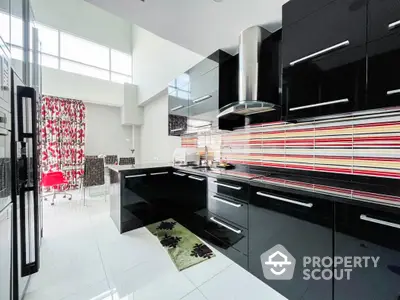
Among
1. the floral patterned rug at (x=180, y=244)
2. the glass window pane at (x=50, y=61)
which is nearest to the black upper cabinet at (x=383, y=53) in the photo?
the floral patterned rug at (x=180, y=244)

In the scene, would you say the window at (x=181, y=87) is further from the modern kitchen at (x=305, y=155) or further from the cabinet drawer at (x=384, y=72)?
the cabinet drawer at (x=384, y=72)

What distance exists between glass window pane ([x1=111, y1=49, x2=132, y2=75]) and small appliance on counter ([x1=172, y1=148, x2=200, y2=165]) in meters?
4.26

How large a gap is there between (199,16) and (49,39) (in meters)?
5.04

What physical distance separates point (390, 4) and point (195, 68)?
193 centimetres

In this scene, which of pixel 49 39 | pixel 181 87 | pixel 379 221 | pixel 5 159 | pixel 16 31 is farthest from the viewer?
pixel 49 39

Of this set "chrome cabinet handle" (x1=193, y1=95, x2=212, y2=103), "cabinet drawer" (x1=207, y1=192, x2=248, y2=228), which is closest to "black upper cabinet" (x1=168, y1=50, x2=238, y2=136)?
"chrome cabinet handle" (x1=193, y1=95, x2=212, y2=103)

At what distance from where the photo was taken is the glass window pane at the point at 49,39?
4594 mm

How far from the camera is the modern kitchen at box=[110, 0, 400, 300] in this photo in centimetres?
104

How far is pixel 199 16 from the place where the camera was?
1726 millimetres

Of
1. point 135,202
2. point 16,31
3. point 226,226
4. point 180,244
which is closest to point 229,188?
point 226,226

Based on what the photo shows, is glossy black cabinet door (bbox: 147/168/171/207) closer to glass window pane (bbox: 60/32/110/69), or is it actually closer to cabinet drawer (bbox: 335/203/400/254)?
cabinet drawer (bbox: 335/203/400/254)

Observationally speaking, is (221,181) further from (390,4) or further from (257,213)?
(390,4)

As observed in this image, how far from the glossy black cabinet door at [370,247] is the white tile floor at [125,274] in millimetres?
580

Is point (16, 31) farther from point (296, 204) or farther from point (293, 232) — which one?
point (293, 232)
